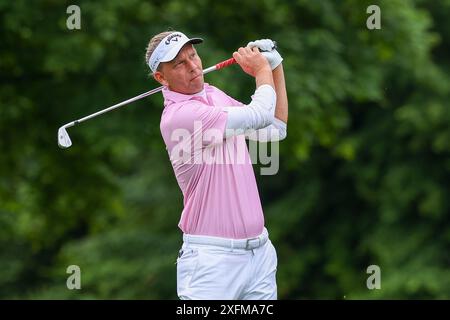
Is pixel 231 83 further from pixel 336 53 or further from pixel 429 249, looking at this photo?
pixel 429 249

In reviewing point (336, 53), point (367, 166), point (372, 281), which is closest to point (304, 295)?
point (367, 166)

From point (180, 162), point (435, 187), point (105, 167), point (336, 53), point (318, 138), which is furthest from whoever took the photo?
point (435, 187)

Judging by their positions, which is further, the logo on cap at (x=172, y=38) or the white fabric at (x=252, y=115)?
the logo on cap at (x=172, y=38)

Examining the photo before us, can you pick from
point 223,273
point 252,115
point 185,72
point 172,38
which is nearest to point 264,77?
point 252,115

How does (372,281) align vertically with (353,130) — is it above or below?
below

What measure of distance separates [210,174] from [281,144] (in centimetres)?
723

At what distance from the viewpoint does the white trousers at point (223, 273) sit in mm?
4805

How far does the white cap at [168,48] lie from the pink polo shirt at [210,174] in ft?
0.68

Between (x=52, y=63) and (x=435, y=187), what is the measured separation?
23.7 ft

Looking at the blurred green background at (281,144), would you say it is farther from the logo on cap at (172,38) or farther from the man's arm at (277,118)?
the logo on cap at (172,38)

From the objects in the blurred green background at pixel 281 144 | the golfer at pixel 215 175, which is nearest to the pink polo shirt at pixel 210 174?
the golfer at pixel 215 175

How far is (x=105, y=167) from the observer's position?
13.8m

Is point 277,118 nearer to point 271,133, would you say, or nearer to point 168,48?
point 271,133

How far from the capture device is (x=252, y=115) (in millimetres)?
4691
